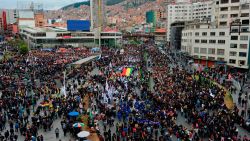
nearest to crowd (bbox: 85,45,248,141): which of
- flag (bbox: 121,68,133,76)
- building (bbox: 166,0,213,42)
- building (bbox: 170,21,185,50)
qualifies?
flag (bbox: 121,68,133,76)

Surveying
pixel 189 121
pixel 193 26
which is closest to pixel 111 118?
pixel 189 121

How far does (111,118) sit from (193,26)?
4239 centimetres

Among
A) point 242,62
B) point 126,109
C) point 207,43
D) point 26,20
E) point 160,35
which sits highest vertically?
point 26,20

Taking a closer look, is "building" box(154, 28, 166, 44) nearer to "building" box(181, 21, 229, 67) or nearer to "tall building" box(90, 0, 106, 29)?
"tall building" box(90, 0, 106, 29)

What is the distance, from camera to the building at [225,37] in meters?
46.5

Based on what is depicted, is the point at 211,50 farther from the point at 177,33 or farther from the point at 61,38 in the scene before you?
the point at 61,38

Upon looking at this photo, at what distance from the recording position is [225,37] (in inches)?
1943

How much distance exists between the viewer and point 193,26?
59375 millimetres

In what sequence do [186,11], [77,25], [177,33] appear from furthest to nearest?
1. [186,11]
2. [77,25]
3. [177,33]

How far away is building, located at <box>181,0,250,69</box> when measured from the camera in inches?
1831

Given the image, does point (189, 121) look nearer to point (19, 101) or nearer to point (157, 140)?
point (157, 140)

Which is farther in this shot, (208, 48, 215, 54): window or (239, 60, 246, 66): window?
(208, 48, 215, 54): window

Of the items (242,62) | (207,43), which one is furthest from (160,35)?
(242,62)

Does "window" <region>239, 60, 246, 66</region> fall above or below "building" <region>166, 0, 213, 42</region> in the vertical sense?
below
